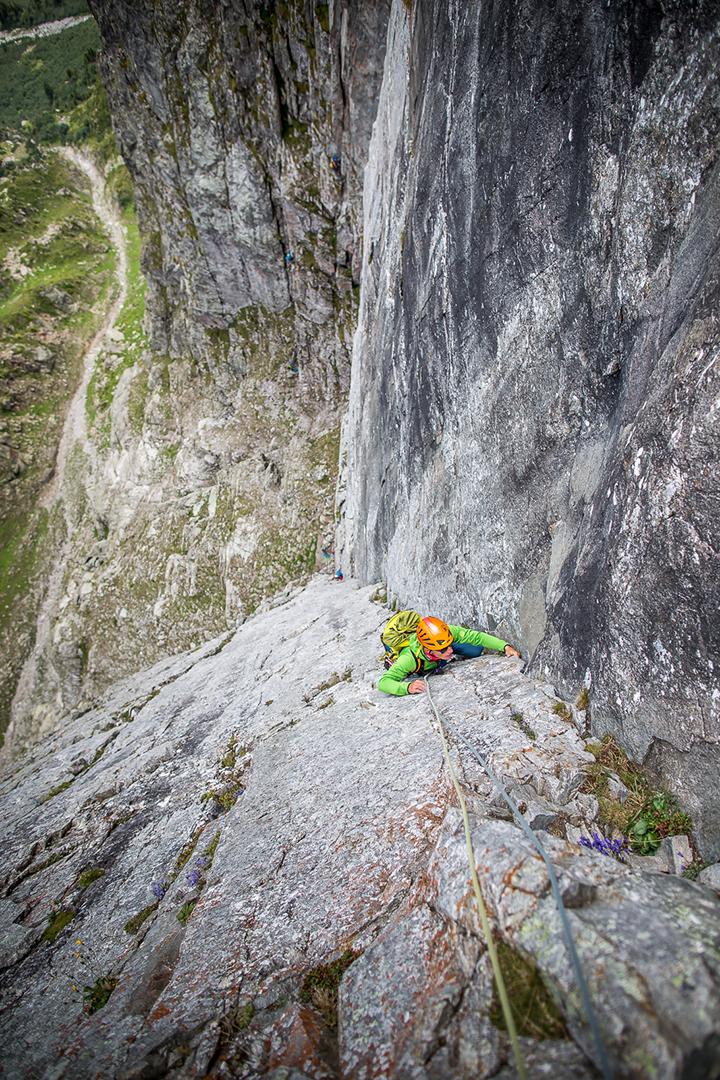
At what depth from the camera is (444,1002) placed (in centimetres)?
311

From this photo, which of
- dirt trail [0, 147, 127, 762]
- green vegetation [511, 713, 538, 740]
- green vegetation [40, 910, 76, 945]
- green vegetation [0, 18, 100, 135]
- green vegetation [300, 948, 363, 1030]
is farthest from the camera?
green vegetation [0, 18, 100, 135]

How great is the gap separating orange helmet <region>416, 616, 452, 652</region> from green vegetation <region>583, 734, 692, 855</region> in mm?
3656

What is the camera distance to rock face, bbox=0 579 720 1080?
2691 mm

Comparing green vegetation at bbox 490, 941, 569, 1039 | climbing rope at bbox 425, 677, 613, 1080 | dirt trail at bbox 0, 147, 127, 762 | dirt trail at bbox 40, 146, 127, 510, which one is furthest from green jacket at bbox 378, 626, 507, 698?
dirt trail at bbox 40, 146, 127, 510

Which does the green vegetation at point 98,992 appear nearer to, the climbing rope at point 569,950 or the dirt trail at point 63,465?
the climbing rope at point 569,950

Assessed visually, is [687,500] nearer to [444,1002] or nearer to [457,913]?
[457,913]

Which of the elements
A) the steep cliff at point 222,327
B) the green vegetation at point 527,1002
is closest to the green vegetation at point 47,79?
the steep cliff at point 222,327

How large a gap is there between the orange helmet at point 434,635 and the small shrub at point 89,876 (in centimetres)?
684

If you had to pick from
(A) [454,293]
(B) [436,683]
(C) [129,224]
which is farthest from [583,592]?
(C) [129,224]

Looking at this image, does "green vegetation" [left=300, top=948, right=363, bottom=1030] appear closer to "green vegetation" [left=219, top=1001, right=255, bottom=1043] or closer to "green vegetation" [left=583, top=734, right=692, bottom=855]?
"green vegetation" [left=219, top=1001, right=255, bottom=1043]

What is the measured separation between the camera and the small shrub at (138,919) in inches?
222

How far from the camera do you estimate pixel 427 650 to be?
8.69 m

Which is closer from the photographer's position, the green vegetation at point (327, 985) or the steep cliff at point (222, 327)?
the green vegetation at point (327, 985)

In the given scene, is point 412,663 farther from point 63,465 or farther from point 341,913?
point 63,465
